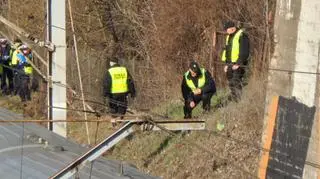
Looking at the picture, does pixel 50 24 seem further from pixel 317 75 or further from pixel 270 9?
pixel 317 75

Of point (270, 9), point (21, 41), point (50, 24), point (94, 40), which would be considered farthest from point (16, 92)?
point (270, 9)

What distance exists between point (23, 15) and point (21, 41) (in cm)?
464

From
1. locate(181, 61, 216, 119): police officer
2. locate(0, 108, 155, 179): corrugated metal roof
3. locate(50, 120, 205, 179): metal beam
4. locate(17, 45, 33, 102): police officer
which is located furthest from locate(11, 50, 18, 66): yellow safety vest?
locate(50, 120, 205, 179): metal beam

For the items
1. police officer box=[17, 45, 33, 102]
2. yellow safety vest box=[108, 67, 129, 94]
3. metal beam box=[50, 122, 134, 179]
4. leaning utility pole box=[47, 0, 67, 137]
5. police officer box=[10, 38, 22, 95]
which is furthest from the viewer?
police officer box=[10, 38, 22, 95]

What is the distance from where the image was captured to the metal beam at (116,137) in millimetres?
5914

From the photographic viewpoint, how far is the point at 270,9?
13125 millimetres

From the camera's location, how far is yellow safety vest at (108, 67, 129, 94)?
42.3 feet

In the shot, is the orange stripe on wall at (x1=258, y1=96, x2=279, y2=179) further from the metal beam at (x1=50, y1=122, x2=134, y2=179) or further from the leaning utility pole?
the leaning utility pole

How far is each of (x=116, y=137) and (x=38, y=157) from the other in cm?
218

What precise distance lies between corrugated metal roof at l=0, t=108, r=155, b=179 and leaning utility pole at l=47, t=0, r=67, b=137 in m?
2.88

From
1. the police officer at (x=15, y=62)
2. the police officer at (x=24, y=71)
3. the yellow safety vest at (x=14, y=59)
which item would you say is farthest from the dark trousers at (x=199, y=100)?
the yellow safety vest at (x=14, y=59)

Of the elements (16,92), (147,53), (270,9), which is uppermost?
(270,9)

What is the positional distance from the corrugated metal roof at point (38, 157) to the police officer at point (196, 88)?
339cm

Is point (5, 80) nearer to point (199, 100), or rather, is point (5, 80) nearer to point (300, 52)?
point (199, 100)
